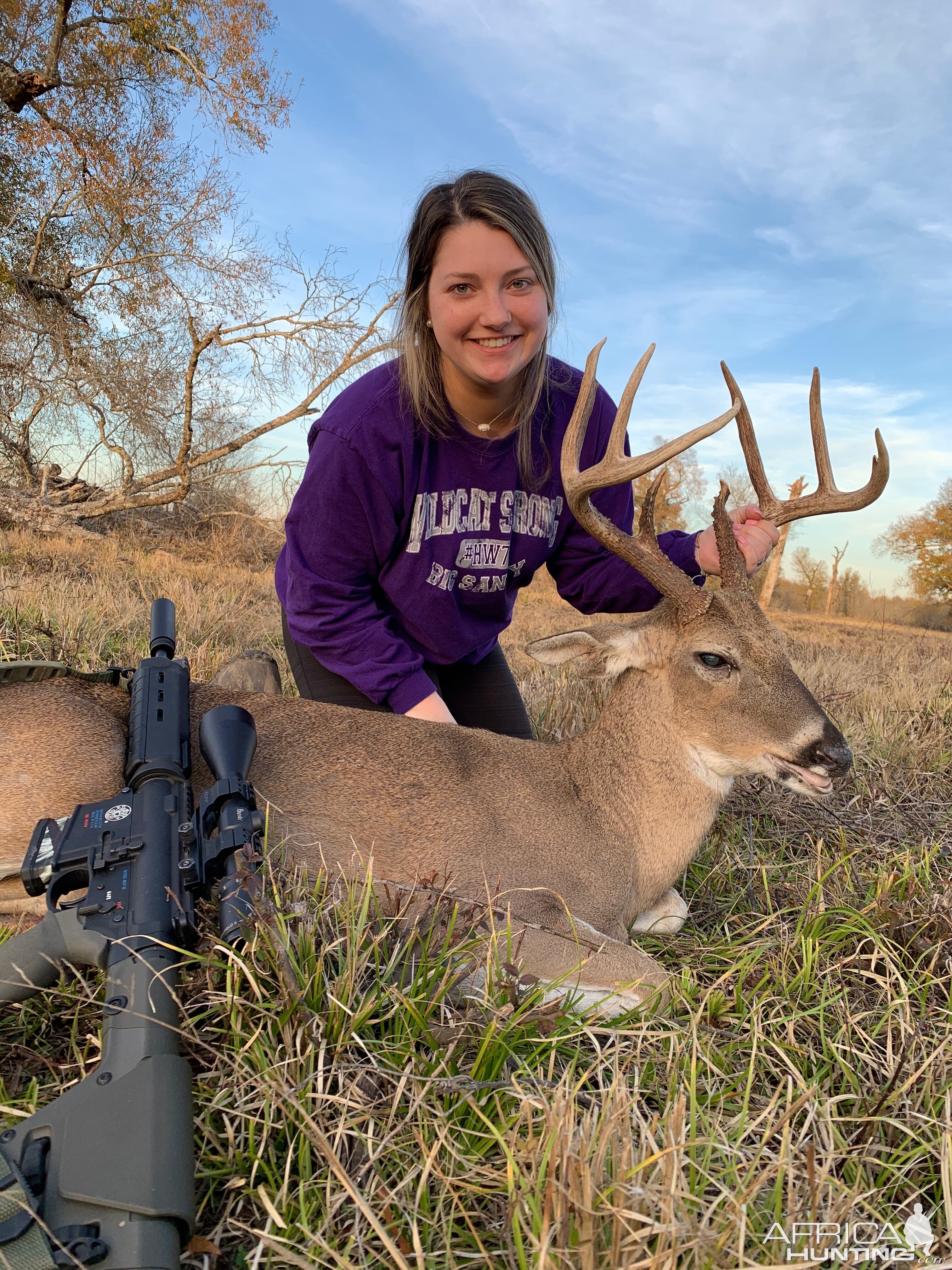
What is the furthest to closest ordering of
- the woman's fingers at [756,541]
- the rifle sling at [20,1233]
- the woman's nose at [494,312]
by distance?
the woman's fingers at [756,541]
the woman's nose at [494,312]
the rifle sling at [20,1233]

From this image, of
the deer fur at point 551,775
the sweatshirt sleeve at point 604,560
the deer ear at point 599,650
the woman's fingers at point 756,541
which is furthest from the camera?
the sweatshirt sleeve at point 604,560

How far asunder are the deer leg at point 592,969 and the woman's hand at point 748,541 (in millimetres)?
1688

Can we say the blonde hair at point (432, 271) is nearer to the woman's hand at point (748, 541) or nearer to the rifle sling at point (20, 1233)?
the woman's hand at point (748, 541)

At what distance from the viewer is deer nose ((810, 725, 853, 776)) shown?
2.91m

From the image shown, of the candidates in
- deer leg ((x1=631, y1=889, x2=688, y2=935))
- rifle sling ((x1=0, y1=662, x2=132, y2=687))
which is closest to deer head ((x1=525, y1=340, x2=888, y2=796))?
deer leg ((x1=631, y1=889, x2=688, y2=935))

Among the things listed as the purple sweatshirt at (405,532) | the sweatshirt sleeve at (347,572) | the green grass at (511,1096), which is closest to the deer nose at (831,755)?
the green grass at (511,1096)

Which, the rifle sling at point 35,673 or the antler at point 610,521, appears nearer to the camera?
the rifle sling at point 35,673

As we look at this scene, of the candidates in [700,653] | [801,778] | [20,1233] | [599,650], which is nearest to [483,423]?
[599,650]

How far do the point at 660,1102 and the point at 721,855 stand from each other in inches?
66.9

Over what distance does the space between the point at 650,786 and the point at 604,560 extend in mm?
1433

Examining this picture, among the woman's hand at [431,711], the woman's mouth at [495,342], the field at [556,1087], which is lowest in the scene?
the field at [556,1087]

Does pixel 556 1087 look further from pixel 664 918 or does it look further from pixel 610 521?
pixel 610 521

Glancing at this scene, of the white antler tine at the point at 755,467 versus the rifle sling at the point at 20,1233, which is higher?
the white antler tine at the point at 755,467

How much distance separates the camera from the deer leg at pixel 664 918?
3.10 meters
